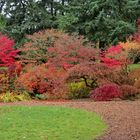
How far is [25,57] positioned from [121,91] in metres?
7.77

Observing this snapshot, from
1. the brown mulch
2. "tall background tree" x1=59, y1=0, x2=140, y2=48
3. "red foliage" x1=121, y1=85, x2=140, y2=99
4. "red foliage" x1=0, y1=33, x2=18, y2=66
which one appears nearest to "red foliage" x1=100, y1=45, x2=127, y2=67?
"red foliage" x1=121, y1=85, x2=140, y2=99

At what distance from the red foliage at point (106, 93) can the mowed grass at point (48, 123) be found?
455 centimetres

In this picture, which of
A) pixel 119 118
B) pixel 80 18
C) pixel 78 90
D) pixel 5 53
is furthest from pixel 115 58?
pixel 119 118

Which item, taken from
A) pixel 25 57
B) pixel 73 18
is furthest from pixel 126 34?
pixel 25 57

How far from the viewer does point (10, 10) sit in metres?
36.2

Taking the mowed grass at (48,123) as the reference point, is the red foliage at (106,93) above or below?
below

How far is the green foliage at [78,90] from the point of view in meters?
22.3

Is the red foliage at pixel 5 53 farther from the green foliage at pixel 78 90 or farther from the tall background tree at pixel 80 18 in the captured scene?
the tall background tree at pixel 80 18

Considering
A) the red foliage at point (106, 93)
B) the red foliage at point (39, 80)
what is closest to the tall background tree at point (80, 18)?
the red foliage at point (39, 80)

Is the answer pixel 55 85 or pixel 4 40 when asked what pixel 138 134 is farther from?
pixel 4 40

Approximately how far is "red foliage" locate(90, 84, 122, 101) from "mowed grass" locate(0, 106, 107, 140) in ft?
14.9

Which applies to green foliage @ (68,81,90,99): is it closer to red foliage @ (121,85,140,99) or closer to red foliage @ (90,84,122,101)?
red foliage @ (90,84,122,101)

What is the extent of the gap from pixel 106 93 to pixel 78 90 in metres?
2.61

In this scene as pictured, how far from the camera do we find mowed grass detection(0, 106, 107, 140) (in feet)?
36.6
